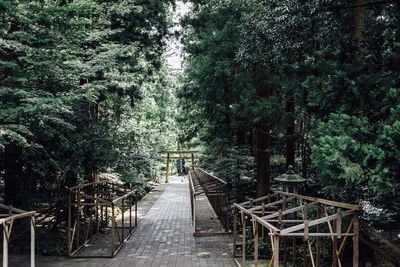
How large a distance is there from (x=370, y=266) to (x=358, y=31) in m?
4.22

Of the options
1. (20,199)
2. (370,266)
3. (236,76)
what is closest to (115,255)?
(20,199)

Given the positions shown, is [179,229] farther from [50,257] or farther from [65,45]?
[65,45]

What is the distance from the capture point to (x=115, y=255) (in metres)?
8.59

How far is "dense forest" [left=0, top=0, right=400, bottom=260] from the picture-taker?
4684 mm

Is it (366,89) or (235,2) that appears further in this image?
(235,2)

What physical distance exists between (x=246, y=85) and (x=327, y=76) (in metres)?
3.34

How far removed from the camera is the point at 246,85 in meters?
8.75

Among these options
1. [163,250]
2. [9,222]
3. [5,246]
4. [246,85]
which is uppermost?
[246,85]

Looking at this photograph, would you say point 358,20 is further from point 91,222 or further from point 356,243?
point 91,222

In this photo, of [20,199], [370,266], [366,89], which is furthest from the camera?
[20,199]

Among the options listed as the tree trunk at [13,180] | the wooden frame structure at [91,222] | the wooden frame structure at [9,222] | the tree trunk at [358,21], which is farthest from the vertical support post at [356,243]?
the tree trunk at [13,180]

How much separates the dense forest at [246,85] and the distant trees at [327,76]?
0.02 m

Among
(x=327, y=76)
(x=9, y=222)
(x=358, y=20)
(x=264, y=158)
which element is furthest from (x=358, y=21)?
(x=9, y=222)

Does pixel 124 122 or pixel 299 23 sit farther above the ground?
pixel 299 23
